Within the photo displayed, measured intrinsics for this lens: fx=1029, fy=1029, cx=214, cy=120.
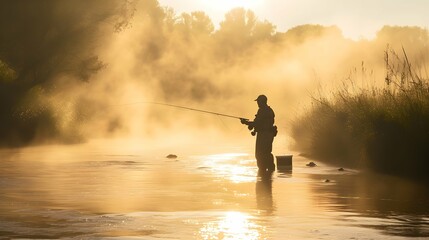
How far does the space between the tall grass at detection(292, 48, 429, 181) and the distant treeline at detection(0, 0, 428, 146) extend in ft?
7.12

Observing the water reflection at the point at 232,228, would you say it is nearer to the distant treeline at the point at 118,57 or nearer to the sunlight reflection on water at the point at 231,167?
the sunlight reflection on water at the point at 231,167

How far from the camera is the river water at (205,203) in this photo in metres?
13.0

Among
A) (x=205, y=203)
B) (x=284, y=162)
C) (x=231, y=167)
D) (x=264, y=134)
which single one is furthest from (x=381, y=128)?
(x=205, y=203)

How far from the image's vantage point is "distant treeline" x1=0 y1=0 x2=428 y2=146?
47719mm

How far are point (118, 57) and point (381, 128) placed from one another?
215 feet

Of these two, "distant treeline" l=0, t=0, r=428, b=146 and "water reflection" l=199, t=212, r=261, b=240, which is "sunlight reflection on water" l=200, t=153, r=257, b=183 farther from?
"water reflection" l=199, t=212, r=261, b=240

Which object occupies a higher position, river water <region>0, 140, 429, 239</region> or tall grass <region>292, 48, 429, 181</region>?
tall grass <region>292, 48, 429, 181</region>

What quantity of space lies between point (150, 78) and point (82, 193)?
247ft

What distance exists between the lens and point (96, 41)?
5125cm

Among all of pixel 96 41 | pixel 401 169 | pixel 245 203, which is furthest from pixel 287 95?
pixel 245 203

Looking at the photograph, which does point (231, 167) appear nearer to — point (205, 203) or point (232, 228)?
point (205, 203)

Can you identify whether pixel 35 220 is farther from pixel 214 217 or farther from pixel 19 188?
pixel 19 188

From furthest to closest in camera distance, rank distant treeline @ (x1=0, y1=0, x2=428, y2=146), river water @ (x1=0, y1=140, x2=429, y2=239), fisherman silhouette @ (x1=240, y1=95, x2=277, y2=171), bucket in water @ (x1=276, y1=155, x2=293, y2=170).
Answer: distant treeline @ (x1=0, y1=0, x2=428, y2=146), bucket in water @ (x1=276, y1=155, x2=293, y2=170), fisherman silhouette @ (x1=240, y1=95, x2=277, y2=171), river water @ (x1=0, y1=140, x2=429, y2=239)

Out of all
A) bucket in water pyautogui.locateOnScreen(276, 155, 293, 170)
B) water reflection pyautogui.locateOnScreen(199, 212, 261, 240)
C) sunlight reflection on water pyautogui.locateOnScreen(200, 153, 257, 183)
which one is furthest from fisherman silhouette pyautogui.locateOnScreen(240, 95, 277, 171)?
water reflection pyautogui.locateOnScreen(199, 212, 261, 240)
